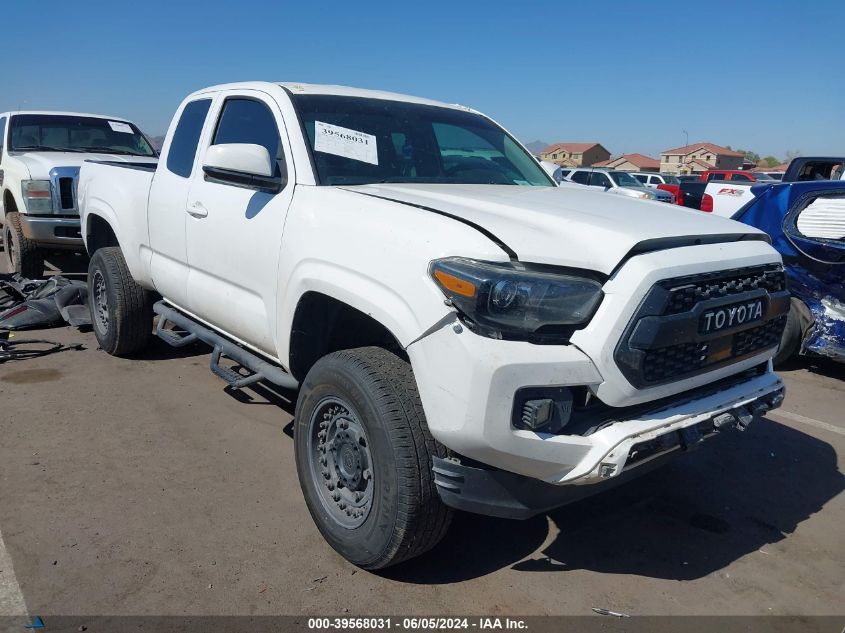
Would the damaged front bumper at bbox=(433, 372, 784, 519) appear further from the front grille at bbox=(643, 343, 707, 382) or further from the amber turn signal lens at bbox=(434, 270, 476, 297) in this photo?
the amber turn signal lens at bbox=(434, 270, 476, 297)

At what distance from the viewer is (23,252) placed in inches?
303

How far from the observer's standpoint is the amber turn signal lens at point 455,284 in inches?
88.8

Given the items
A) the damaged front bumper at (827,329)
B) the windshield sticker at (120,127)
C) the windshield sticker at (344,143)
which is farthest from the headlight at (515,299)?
the windshield sticker at (120,127)

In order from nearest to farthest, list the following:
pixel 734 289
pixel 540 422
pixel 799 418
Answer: pixel 540 422
pixel 734 289
pixel 799 418

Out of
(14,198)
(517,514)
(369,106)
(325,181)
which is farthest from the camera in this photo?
(14,198)

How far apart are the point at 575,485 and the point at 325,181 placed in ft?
5.83

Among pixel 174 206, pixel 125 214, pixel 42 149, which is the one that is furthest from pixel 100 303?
pixel 42 149

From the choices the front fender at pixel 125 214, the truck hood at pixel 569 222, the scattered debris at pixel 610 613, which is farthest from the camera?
the front fender at pixel 125 214

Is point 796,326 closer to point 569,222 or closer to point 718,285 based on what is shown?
point 718,285

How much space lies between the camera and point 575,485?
2.44m

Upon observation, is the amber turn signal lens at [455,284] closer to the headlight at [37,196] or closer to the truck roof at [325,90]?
the truck roof at [325,90]

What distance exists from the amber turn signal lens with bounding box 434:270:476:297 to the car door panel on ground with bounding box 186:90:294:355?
112 centimetres

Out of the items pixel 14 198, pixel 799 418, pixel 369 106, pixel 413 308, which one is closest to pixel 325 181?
pixel 369 106

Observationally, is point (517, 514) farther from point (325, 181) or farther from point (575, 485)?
point (325, 181)
